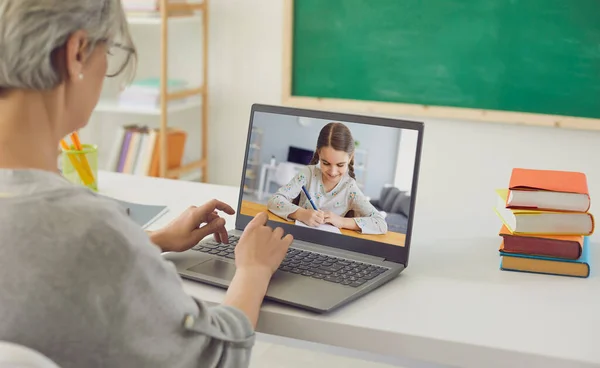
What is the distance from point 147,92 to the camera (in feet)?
11.4

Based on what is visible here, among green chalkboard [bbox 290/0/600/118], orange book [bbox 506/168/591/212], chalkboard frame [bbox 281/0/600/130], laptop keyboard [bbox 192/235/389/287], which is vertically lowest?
laptop keyboard [bbox 192/235/389/287]

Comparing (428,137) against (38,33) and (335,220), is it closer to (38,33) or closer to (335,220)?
(335,220)

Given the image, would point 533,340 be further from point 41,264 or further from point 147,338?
point 41,264

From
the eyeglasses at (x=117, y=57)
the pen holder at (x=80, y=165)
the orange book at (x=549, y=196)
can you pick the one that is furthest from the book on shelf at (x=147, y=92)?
the eyeglasses at (x=117, y=57)

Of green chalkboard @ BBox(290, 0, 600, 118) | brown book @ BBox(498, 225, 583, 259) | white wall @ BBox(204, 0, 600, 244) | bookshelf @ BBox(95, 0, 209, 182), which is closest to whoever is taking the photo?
brown book @ BBox(498, 225, 583, 259)

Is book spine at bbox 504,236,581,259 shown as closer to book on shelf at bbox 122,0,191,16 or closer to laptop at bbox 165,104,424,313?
laptop at bbox 165,104,424,313

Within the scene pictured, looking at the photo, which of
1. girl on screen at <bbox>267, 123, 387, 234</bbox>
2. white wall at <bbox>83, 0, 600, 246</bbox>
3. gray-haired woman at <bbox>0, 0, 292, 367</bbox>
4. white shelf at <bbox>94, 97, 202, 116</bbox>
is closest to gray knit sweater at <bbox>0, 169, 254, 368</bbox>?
gray-haired woman at <bbox>0, 0, 292, 367</bbox>

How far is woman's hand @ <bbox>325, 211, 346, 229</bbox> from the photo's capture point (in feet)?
4.72

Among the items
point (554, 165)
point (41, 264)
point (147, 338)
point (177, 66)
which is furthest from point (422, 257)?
point (177, 66)

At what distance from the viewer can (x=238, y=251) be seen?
1293 millimetres

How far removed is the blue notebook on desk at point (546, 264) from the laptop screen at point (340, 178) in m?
0.20

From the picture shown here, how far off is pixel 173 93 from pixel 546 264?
2.36 m

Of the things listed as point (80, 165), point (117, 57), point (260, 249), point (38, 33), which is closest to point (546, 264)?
point (260, 249)

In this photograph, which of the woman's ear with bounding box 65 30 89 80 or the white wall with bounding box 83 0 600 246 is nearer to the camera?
the woman's ear with bounding box 65 30 89 80
